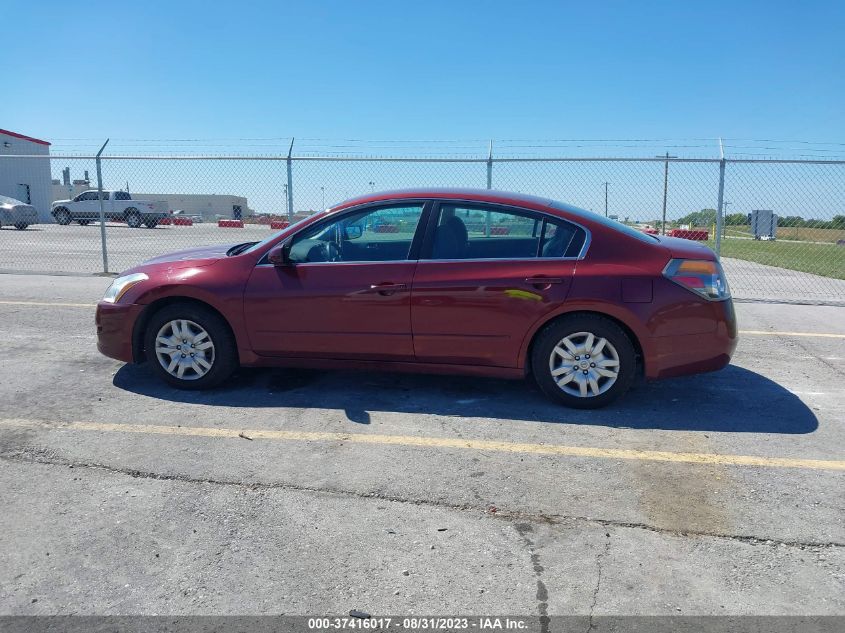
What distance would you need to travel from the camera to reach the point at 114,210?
26.0m

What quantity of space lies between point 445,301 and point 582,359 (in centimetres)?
103

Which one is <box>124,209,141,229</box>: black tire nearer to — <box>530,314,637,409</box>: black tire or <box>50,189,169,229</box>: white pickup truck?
<box>50,189,169,229</box>: white pickup truck

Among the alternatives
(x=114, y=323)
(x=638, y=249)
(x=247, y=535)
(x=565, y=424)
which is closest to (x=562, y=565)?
(x=247, y=535)

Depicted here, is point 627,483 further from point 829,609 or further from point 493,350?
point 493,350

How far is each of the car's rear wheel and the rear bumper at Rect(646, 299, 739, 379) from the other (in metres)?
31.3

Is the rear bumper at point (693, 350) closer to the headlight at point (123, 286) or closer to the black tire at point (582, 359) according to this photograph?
the black tire at point (582, 359)

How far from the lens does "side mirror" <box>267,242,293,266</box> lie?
4672 millimetres

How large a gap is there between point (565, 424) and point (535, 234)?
135 centimetres

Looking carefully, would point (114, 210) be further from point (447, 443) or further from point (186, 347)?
point (447, 443)

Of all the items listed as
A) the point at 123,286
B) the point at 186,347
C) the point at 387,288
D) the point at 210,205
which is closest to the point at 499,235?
the point at 387,288

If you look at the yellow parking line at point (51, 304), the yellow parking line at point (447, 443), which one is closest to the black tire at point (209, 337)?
the yellow parking line at point (447, 443)

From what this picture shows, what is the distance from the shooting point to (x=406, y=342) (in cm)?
457

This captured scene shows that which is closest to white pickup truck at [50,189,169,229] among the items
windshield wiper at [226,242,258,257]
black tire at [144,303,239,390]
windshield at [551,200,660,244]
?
windshield wiper at [226,242,258,257]

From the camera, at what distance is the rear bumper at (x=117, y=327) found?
15.8 ft
